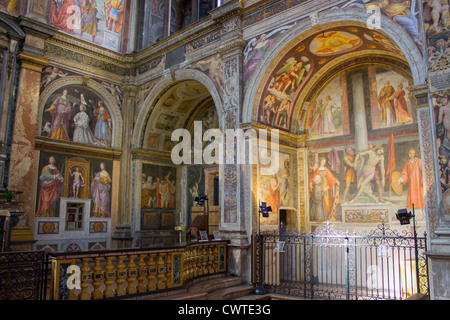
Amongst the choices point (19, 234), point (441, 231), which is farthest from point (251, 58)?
point (19, 234)

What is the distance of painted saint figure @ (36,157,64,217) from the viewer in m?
12.5

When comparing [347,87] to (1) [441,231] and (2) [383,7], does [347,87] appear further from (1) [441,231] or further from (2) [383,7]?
(1) [441,231]

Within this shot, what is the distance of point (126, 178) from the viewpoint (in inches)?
581

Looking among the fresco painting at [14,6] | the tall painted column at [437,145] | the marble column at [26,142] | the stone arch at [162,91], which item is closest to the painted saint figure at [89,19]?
the fresco painting at [14,6]

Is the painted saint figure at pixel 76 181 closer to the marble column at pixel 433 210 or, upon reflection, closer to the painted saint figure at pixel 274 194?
the painted saint figure at pixel 274 194

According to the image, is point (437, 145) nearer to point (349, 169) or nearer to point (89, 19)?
point (349, 169)

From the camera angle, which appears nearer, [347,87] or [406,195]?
[406,195]

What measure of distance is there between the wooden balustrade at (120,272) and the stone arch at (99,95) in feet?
23.4

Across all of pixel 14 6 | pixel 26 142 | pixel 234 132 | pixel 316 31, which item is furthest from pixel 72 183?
pixel 316 31

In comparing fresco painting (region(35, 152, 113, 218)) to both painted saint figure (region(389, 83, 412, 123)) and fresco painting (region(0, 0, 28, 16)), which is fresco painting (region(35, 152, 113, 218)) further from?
painted saint figure (region(389, 83, 412, 123))

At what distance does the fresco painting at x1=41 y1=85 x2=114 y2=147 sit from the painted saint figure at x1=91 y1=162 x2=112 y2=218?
117 centimetres

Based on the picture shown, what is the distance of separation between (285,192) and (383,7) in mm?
5918

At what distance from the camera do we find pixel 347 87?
40.0ft

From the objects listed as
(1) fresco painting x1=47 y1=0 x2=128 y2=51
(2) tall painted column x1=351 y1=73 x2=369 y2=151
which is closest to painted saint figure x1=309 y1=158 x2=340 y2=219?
(2) tall painted column x1=351 y1=73 x2=369 y2=151
